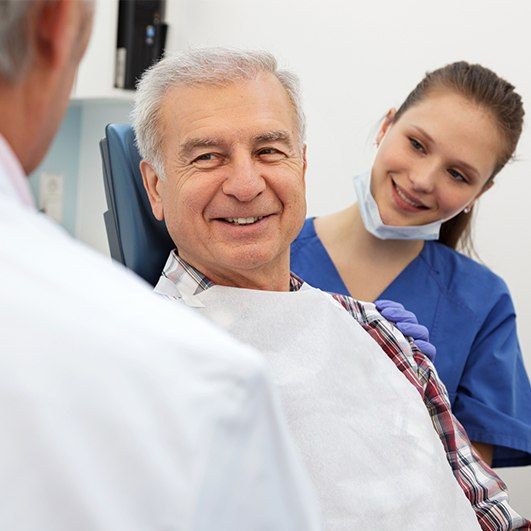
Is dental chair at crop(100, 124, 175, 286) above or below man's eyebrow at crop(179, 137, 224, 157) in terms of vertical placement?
below

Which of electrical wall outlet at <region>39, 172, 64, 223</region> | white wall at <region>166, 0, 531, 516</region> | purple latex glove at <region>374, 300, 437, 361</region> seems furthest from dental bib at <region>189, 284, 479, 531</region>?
electrical wall outlet at <region>39, 172, 64, 223</region>

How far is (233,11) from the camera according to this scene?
2734mm

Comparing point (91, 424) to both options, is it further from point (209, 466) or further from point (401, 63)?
point (401, 63)

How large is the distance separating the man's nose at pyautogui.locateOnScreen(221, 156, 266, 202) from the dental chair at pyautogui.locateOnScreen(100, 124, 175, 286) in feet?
0.66

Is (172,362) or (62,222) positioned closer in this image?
(172,362)

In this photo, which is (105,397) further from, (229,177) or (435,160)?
(435,160)

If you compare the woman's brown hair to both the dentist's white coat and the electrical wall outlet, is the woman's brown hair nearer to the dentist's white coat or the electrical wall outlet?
the dentist's white coat

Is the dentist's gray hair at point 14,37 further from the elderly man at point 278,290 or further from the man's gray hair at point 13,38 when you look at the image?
the elderly man at point 278,290

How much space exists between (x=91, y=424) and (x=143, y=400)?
0.03m

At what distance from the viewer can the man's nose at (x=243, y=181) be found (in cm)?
121

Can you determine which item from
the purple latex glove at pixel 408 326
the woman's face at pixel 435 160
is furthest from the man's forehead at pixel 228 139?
the woman's face at pixel 435 160

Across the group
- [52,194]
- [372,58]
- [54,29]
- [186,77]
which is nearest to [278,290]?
[186,77]

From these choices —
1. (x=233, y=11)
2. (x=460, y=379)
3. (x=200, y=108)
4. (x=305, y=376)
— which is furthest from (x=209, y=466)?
(x=233, y=11)

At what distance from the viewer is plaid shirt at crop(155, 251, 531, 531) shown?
4.17 feet
